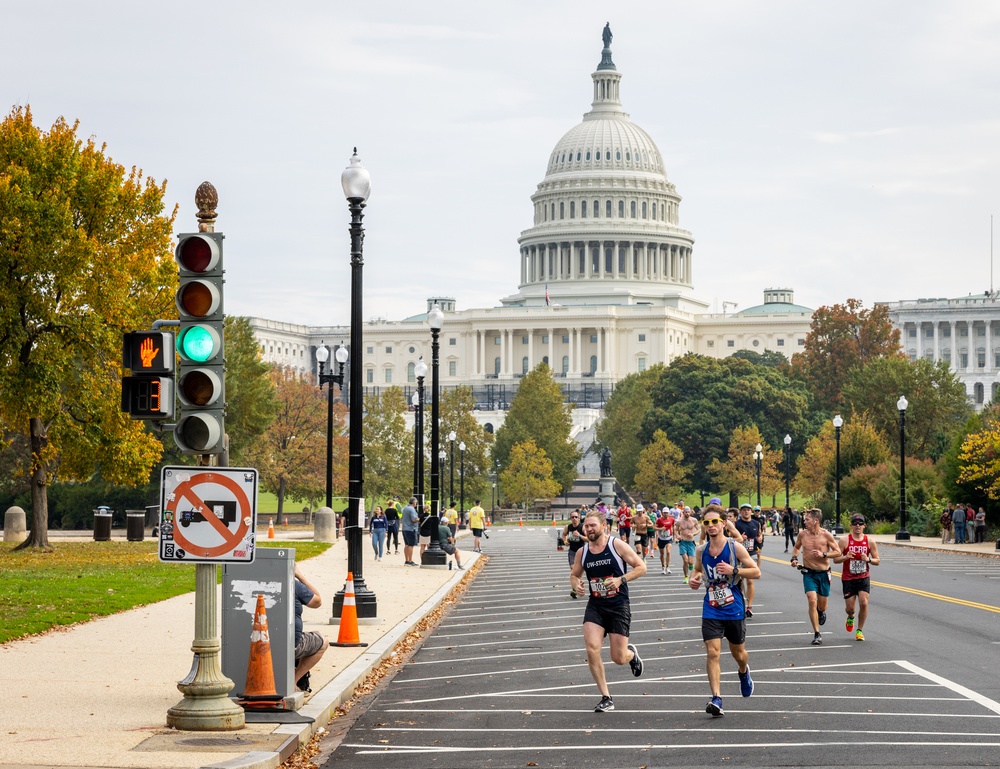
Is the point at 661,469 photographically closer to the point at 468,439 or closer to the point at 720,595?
the point at 468,439

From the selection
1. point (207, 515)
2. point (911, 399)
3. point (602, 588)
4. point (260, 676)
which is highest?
point (911, 399)

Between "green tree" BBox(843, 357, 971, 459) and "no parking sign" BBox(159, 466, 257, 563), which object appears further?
"green tree" BBox(843, 357, 971, 459)

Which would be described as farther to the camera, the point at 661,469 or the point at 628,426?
the point at 628,426

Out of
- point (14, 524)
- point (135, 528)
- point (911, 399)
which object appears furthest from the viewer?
point (911, 399)

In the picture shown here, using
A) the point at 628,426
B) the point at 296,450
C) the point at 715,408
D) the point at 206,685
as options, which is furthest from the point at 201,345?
the point at 628,426

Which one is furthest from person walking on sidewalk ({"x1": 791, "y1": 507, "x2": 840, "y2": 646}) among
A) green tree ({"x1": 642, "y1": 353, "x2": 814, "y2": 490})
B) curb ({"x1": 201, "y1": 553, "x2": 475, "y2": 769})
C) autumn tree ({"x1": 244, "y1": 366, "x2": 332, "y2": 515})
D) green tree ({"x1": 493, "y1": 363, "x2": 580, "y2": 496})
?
green tree ({"x1": 642, "y1": 353, "x2": 814, "y2": 490})

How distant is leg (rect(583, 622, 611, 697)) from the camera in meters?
15.2

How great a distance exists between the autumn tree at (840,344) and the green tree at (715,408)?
8947mm

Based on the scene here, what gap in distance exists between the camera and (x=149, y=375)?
42.1 feet

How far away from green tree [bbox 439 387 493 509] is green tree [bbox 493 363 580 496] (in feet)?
11.4

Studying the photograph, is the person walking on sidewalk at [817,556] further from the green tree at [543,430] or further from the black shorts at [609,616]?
the green tree at [543,430]

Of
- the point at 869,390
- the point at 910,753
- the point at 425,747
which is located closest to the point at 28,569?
the point at 425,747

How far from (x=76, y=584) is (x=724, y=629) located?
17358mm

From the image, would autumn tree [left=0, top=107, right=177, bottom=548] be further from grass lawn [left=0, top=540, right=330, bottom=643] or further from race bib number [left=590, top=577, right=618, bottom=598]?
race bib number [left=590, top=577, right=618, bottom=598]
